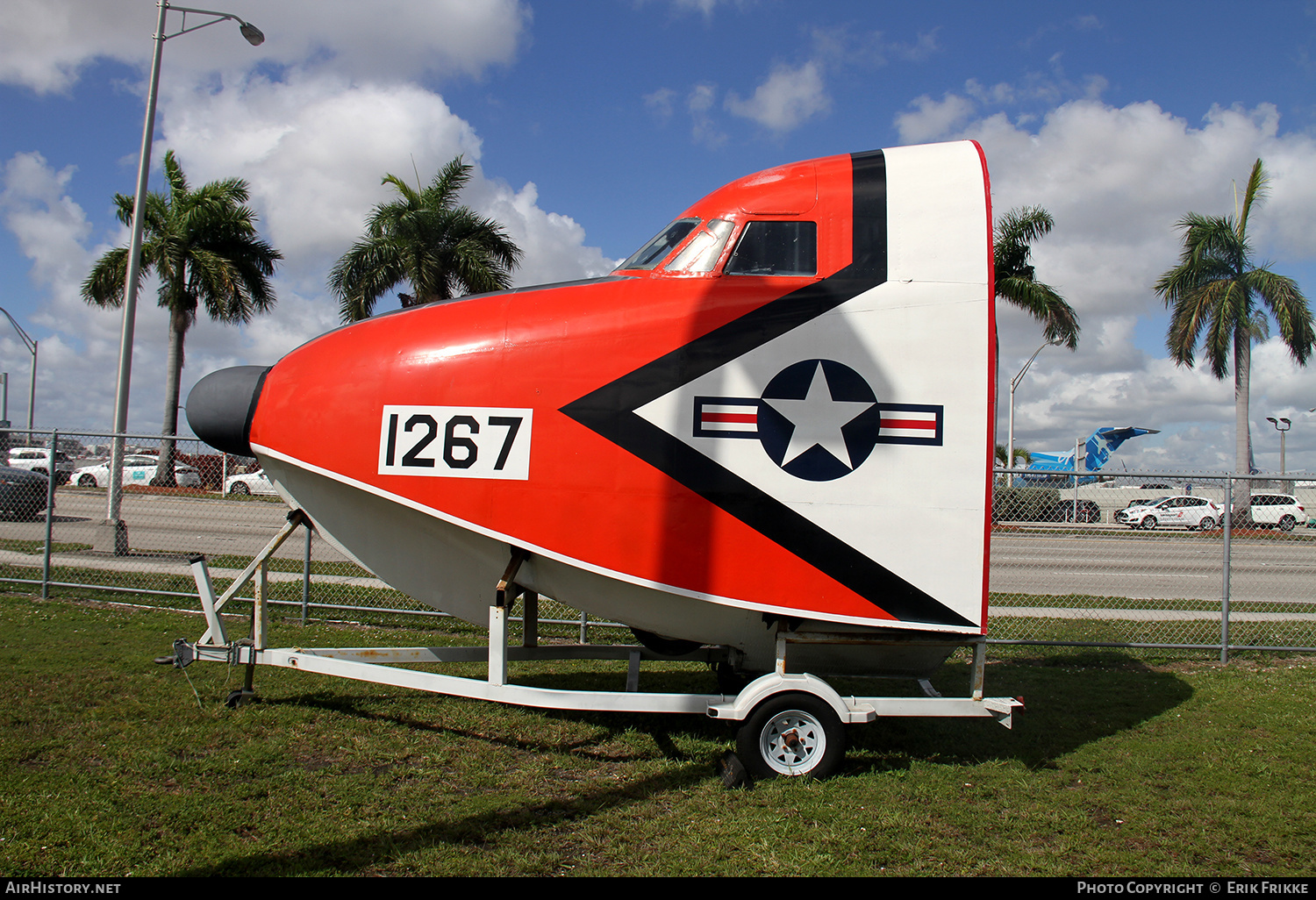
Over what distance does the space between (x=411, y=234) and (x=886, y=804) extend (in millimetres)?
19782

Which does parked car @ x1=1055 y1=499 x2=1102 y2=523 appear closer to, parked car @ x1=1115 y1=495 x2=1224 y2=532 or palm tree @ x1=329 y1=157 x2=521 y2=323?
parked car @ x1=1115 y1=495 x2=1224 y2=532

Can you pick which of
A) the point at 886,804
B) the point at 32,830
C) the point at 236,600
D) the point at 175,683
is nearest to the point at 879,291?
the point at 886,804

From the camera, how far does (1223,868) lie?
3.98 meters

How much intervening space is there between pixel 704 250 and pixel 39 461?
1398 cm

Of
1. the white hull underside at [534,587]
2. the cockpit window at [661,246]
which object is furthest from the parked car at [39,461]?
the cockpit window at [661,246]

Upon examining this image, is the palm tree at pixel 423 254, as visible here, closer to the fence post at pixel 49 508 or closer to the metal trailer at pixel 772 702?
the fence post at pixel 49 508

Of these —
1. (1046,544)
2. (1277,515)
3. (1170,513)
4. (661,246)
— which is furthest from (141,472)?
(1170,513)

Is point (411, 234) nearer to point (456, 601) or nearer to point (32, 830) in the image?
point (456, 601)

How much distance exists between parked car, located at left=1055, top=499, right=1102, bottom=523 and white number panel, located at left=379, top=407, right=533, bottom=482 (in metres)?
7.70

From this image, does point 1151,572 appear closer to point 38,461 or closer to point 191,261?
point 38,461

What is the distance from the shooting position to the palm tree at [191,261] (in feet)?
84.9

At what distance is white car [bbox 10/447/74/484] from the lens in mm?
11021

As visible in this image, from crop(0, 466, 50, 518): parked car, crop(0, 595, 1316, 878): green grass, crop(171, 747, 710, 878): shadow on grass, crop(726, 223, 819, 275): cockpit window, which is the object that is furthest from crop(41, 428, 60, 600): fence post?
crop(726, 223, 819, 275): cockpit window

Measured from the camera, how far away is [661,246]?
5.45 meters
